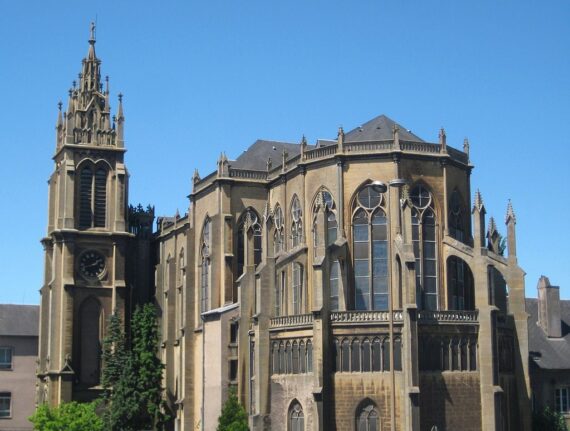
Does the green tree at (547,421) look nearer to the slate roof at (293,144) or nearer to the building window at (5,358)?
the slate roof at (293,144)

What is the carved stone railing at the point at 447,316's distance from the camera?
61.8 m

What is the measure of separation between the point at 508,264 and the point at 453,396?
9.04 meters

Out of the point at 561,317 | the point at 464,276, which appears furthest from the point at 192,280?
the point at 561,317

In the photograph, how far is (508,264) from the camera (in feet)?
212

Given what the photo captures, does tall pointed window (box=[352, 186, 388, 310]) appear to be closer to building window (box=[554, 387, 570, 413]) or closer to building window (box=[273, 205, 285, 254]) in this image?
building window (box=[273, 205, 285, 254])

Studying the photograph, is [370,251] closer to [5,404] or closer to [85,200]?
[85,200]

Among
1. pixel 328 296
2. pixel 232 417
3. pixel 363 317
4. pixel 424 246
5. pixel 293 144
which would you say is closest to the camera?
Result: pixel 363 317

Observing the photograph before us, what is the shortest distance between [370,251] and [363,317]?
6.19 meters

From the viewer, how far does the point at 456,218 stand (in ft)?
228

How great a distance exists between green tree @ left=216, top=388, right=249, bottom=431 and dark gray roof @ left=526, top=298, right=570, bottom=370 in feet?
71.5

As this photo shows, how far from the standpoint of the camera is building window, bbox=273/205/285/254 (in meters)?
74.4

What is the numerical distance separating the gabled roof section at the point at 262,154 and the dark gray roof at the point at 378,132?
817cm

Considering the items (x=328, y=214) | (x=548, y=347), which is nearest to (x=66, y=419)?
(x=328, y=214)

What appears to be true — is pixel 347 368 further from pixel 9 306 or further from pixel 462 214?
pixel 9 306
